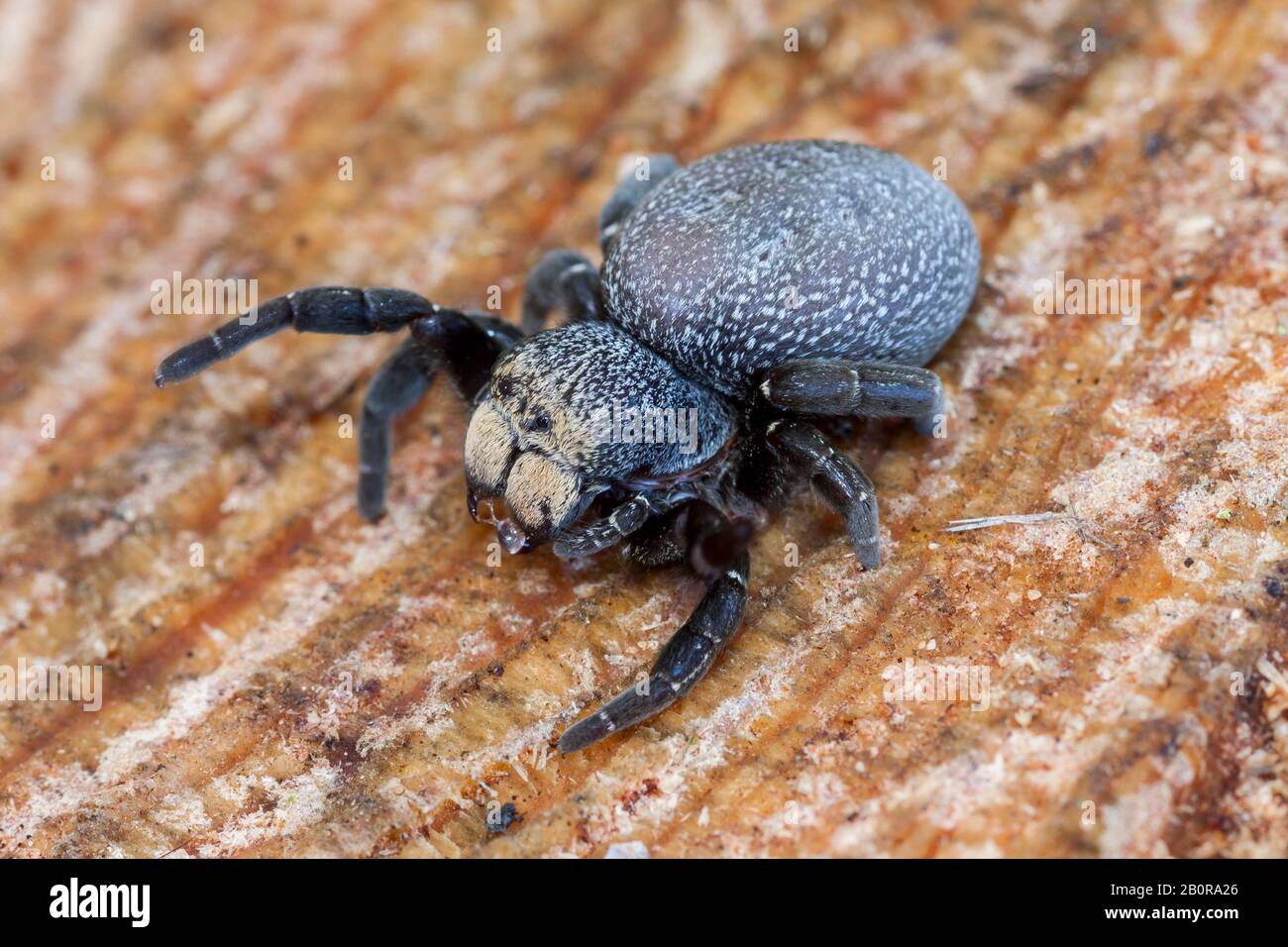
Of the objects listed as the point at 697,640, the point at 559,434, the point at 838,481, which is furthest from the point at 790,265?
the point at 697,640

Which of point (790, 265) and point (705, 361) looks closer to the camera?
point (790, 265)

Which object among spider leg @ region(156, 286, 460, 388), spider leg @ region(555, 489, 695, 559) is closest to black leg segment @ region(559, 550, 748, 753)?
spider leg @ region(555, 489, 695, 559)

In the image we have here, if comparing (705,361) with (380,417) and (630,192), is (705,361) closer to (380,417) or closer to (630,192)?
(630,192)

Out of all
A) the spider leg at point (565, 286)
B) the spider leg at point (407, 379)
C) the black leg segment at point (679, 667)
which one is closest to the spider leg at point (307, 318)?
the spider leg at point (407, 379)

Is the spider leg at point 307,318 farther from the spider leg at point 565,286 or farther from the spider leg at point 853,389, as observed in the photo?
the spider leg at point 853,389

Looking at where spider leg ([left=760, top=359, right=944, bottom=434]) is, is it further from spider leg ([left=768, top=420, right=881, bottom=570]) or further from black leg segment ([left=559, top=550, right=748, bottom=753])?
black leg segment ([left=559, top=550, right=748, bottom=753])
